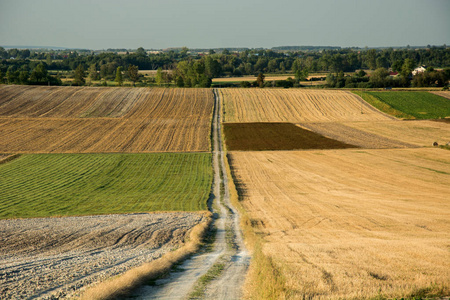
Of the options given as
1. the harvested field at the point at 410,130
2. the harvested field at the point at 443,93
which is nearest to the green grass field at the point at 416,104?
the harvested field at the point at 443,93

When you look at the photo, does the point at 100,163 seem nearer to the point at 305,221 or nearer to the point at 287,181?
the point at 287,181

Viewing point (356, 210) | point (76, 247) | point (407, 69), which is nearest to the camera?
point (76, 247)

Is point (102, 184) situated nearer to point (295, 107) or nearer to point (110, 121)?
point (110, 121)

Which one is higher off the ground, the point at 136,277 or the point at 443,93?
the point at 443,93

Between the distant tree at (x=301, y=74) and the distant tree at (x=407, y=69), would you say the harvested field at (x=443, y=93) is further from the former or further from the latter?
the distant tree at (x=301, y=74)

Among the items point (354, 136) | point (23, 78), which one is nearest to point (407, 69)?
point (354, 136)

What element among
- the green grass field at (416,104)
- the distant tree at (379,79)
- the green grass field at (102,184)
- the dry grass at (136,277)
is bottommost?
the green grass field at (102,184)

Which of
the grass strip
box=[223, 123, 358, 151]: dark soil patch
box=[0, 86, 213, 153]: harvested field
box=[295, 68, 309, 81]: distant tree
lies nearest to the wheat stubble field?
box=[223, 123, 358, 151]: dark soil patch
